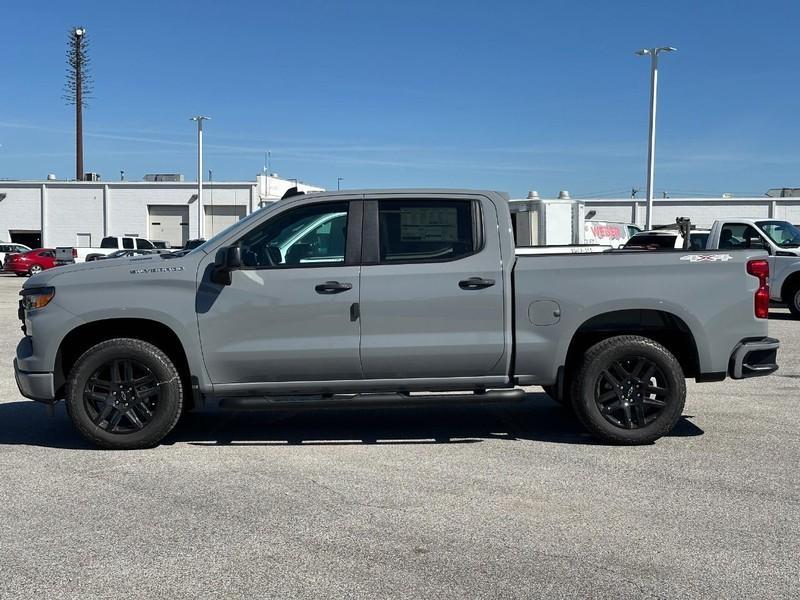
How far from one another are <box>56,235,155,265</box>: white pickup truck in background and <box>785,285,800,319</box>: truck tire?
88.9 ft

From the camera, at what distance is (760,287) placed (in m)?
6.60

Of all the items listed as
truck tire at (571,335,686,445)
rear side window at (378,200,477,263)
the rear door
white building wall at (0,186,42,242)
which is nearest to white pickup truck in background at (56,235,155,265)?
white building wall at (0,186,42,242)

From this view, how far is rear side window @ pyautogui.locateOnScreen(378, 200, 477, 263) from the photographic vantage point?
6527mm

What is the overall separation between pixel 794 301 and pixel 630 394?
11.8 metres

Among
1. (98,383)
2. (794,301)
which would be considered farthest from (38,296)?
(794,301)

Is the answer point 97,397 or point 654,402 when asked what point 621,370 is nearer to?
point 654,402

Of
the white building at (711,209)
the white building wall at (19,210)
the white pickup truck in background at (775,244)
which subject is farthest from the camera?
the white building wall at (19,210)

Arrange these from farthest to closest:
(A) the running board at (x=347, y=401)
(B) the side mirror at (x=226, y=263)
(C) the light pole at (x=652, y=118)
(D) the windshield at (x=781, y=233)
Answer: (C) the light pole at (x=652, y=118), (D) the windshield at (x=781, y=233), (A) the running board at (x=347, y=401), (B) the side mirror at (x=226, y=263)

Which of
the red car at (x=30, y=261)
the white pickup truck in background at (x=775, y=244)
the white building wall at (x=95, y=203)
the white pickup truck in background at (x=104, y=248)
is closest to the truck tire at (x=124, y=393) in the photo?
the white pickup truck in background at (x=775, y=244)

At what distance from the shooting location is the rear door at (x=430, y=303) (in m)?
6.39

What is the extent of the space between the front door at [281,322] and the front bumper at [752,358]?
2.90m

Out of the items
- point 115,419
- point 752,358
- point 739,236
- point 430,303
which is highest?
point 739,236

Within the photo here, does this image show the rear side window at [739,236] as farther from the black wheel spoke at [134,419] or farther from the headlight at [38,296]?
the headlight at [38,296]

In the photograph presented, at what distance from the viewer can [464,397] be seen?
21.6 feet
